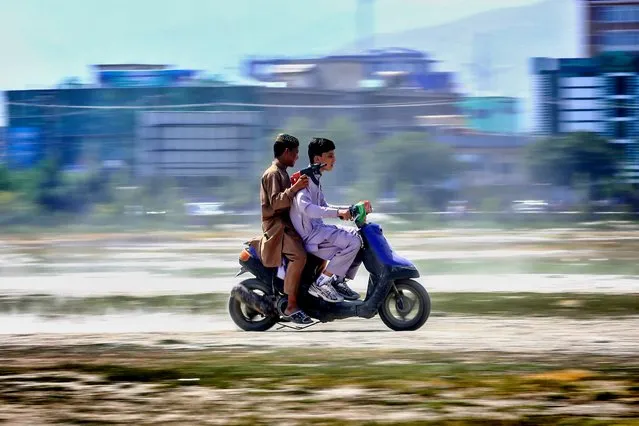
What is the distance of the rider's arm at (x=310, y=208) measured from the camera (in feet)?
36.8

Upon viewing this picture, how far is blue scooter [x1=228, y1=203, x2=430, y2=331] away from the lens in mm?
11406

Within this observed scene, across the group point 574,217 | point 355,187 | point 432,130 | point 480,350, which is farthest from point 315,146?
point 432,130

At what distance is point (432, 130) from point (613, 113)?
18.8 metres

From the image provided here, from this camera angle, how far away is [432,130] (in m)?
113

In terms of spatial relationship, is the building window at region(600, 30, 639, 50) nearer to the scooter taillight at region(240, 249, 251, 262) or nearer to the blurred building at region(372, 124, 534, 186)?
the blurred building at region(372, 124, 534, 186)

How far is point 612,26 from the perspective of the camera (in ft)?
402

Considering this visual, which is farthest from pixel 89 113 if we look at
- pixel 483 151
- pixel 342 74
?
pixel 483 151

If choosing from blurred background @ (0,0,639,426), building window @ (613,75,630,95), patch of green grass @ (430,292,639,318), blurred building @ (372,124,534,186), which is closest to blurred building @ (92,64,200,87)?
blurred background @ (0,0,639,426)

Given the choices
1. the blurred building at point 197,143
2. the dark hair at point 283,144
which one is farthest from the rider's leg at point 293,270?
the blurred building at point 197,143

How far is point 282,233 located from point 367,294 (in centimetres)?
95

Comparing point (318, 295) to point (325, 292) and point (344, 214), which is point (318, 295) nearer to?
point (325, 292)

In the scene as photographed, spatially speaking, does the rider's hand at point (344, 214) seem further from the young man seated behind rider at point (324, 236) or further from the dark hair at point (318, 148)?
the dark hair at point (318, 148)

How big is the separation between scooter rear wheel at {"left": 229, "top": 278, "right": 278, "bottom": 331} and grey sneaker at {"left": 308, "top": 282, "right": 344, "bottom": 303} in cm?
48

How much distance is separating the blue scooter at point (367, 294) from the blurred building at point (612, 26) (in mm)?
113021
